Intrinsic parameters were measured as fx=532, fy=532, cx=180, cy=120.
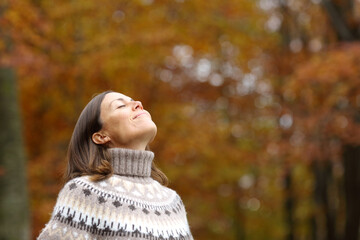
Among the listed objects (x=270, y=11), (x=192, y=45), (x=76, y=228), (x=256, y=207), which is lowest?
(x=256, y=207)

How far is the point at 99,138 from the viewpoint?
2436 mm

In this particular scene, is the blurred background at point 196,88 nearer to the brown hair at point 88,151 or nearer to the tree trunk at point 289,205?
the tree trunk at point 289,205

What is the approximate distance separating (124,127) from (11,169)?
16.2 feet

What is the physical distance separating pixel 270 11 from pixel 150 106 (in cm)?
456

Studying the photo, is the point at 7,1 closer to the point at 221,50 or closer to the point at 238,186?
the point at 221,50

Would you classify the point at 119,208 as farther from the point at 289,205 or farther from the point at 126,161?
the point at 289,205

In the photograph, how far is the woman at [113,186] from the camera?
7.25ft

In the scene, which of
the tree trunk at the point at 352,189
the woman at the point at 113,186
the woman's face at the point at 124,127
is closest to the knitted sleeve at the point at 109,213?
the woman at the point at 113,186

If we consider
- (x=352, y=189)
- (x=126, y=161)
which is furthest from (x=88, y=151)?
(x=352, y=189)

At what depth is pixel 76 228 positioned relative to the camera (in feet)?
7.15

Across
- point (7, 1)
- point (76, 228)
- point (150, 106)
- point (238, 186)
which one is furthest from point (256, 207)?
point (76, 228)

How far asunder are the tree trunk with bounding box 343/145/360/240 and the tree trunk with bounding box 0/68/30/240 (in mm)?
7255

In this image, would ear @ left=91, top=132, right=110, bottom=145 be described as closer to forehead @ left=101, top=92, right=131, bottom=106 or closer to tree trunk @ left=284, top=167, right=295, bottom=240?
forehead @ left=101, top=92, right=131, bottom=106

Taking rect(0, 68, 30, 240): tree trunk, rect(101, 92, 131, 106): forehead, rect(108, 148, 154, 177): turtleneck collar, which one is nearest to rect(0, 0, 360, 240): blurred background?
rect(0, 68, 30, 240): tree trunk
